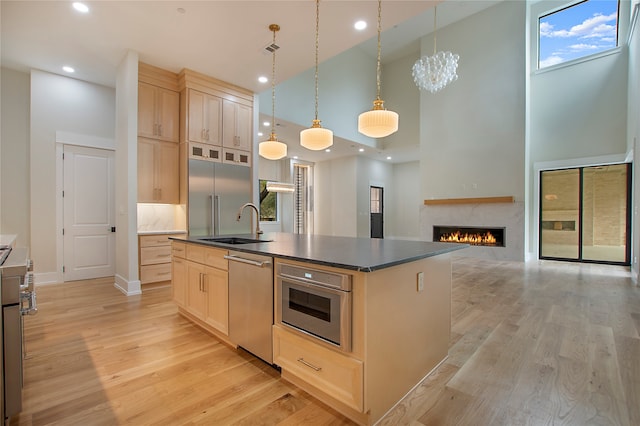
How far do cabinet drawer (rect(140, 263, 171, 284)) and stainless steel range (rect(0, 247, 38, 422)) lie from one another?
2.85 m

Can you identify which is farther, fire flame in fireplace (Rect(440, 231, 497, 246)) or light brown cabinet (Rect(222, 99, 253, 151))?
fire flame in fireplace (Rect(440, 231, 497, 246))

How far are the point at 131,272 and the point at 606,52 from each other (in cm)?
977

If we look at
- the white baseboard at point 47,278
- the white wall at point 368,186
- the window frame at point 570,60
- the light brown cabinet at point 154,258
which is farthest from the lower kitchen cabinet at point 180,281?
the window frame at point 570,60

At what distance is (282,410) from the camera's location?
5.15 ft

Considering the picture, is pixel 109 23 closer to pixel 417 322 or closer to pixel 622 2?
pixel 417 322

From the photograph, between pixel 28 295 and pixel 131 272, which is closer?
pixel 28 295

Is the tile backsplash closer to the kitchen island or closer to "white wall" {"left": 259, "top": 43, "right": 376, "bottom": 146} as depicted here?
"white wall" {"left": 259, "top": 43, "right": 376, "bottom": 146}

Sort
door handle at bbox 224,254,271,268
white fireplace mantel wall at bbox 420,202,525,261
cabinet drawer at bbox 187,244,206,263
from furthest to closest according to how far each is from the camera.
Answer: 1. white fireplace mantel wall at bbox 420,202,525,261
2. cabinet drawer at bbox 187,244,206,263
3. door handle at bbox 224,254,271,268

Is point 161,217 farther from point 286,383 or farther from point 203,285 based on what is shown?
point 286,383

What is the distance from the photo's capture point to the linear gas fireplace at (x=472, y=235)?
682 cm

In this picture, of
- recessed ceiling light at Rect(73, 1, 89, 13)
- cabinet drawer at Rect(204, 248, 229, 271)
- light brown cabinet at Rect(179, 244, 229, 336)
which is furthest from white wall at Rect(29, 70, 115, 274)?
cabinet drawer at Rect(204, 248, 229, 271)

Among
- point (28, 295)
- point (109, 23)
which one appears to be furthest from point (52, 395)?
point (109, 23)

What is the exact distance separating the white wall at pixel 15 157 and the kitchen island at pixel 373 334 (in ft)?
14.9

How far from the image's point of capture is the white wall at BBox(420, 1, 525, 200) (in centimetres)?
650
